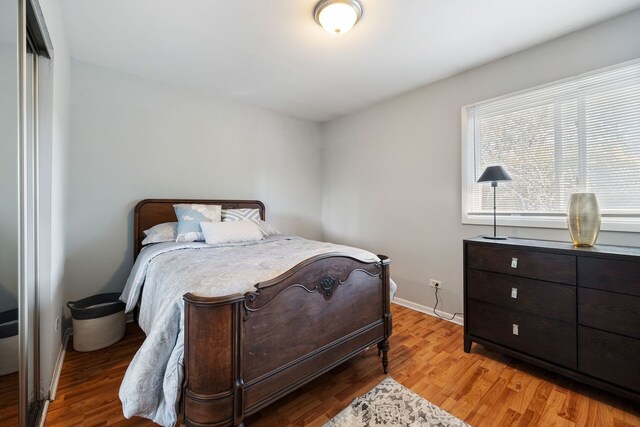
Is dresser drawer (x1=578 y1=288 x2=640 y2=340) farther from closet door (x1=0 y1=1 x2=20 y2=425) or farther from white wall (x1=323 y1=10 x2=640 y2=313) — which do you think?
closet door (x1=0 y1=1 x2=20 y2=425)

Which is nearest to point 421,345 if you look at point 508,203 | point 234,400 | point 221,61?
point 508,203

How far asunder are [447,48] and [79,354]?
12.7ft

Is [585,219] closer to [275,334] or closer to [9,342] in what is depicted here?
[275,334]

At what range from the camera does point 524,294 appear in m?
1.86

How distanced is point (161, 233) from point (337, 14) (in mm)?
2308

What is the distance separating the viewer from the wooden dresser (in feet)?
4.91

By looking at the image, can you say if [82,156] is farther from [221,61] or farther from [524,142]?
[524,142]

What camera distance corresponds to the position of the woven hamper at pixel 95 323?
2102mm

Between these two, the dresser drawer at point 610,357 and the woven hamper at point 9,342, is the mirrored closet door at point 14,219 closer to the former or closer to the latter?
the woven hamper at point 9,342

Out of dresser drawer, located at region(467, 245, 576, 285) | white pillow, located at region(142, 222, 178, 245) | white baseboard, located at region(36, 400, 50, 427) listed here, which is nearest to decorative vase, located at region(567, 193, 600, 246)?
dresser drawer, located at region(467, 245, 576, 285)

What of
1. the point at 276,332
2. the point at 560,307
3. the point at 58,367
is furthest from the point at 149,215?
the point at 560,307

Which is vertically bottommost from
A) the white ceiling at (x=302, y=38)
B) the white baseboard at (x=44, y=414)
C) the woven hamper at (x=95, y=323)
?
the white baseboard at (x=44, y=414)

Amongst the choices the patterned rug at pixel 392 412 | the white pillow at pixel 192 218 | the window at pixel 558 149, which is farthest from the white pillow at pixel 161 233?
the window at pixel 558 149

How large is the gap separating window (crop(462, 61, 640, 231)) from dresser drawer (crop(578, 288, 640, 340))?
622mm
